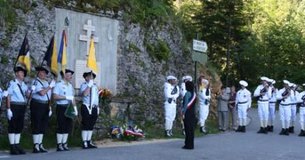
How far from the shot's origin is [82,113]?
12.9 m

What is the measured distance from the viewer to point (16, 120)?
1133cm

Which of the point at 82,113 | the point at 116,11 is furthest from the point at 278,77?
the point at 82,113

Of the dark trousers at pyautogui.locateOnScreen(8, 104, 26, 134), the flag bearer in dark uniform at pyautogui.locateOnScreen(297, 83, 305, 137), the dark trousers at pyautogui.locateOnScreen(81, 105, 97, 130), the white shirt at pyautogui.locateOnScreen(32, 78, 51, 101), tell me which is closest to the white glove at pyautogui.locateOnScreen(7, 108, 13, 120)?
the dark trousers at pyautogui.locateOnScreen(8, 104, 26, 134)

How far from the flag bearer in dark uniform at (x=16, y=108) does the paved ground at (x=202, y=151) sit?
0.34 metres

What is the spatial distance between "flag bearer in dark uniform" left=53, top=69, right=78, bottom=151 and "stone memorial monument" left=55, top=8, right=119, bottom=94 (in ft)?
8.43

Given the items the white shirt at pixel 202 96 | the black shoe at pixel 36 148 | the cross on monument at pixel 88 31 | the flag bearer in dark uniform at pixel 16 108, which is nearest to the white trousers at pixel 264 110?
the white shirt at pixel 202 96

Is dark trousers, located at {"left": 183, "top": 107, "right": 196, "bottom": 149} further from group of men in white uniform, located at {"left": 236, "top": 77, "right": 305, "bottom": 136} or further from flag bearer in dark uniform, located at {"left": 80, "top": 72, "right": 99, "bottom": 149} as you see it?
group of men in white uniform, located at {"left": 236, "top": 77, "right": 305, "bottom": 136}

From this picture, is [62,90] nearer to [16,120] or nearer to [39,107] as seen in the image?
[39,107]

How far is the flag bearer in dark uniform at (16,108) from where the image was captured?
36.8ft

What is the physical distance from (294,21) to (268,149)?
32160 millimetres

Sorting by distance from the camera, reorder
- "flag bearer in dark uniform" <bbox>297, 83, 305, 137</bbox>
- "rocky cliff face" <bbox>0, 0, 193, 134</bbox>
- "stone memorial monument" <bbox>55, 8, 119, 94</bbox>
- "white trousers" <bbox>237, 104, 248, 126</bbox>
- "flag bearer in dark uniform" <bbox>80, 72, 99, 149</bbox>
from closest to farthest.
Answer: "flag bearer in dark uniform" <bbox>80, 72, 99, 149</bbox>, "rocky cliff face" <bbox>0, 0, 193, 134</bbox>, "stone memorial monument" <bbox>55, 8, 119, 94</bbox>, "flag bearer in dark uniform" <bbox>297, 83, 305, 137</bbox>, "white trousers" <bbox>237, 104, 248, 126</bbox>

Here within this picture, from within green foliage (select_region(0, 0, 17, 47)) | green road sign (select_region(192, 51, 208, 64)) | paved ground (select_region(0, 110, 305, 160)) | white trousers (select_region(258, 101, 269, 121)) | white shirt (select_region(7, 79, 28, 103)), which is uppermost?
green foliage (select_region(0, 0, 17, 47))

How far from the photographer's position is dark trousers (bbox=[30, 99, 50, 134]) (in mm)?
11648

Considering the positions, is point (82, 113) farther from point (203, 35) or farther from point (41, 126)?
point (203, 35)
